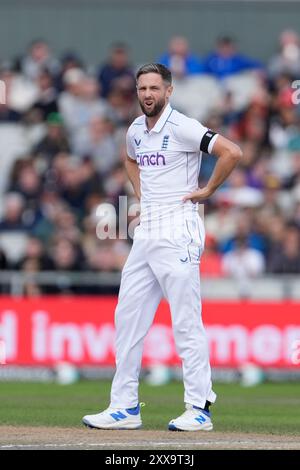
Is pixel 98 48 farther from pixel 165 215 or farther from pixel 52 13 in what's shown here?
pixel 165 215

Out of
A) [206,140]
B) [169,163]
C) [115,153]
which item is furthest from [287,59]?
[206,140]

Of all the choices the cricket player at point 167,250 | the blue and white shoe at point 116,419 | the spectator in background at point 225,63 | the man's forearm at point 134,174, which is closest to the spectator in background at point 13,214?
the spectator in background at point 225,63

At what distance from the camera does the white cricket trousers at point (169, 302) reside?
33.1 ft

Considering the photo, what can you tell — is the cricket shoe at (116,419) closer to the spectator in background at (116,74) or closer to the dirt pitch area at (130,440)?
the dirt pitch area at (130,440)

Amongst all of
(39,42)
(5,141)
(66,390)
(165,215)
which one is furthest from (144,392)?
(39,42)

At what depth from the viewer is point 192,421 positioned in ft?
33.0

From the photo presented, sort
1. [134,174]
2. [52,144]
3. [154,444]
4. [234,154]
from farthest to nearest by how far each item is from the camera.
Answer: [52,144] < [134,174] < [234,154] < [154,444]

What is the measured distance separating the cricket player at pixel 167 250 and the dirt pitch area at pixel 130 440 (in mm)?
288

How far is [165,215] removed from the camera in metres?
10.2

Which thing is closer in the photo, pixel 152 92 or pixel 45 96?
pixel 152 92

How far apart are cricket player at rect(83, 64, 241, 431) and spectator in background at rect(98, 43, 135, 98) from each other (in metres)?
12.2

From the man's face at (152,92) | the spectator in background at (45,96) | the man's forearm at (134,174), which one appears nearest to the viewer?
the man's face at (152,92)

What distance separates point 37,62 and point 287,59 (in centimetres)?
436

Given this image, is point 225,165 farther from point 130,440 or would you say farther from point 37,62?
point 37,62
